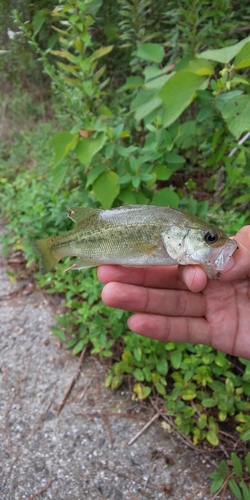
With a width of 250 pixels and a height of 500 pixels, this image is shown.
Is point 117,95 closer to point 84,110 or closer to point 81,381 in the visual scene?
point 84,110

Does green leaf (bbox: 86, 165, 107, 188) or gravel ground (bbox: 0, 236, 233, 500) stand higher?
green leaf (bbox: 86, 165, 107, 188)

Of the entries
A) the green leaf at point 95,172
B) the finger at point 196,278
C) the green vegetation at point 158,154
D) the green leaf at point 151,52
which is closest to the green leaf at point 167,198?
the green vegetation at point 158,154

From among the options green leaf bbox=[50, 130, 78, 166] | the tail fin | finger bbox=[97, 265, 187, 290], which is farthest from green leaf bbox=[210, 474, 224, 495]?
green leaf bbox=[50, 130, 78, 166]

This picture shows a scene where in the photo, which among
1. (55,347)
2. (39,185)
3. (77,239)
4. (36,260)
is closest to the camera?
(77,239)

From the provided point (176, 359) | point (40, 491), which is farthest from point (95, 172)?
point (40, 491)

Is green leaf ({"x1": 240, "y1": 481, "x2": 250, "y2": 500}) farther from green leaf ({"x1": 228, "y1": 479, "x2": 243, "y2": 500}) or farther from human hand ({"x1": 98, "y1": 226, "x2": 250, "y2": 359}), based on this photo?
human hand ({"x1": 98, "y1": 226, "x2": 250, "y2": 359})

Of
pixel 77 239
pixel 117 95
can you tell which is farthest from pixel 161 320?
pixel 117 95
